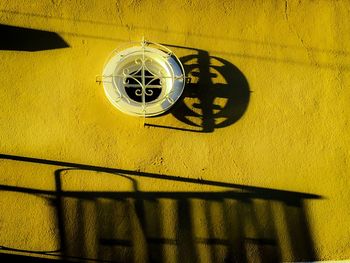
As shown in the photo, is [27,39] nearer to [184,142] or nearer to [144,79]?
[144,79]

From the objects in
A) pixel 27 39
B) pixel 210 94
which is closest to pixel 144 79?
pixel 210 94

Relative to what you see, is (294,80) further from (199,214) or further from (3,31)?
(3,31)

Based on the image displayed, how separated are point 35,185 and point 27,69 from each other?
6.22 feet

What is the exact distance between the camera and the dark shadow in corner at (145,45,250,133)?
326 inches

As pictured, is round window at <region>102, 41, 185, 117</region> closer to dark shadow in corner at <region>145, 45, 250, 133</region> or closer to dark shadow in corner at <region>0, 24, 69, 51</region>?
dark shadow in corner at <region>145, 45, 250, 133</region>

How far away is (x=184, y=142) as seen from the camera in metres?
8.18

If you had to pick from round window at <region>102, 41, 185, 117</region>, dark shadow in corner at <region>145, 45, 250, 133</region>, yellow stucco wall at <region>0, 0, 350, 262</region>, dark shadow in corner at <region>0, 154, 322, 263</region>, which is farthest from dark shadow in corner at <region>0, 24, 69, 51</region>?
dark shadow in corner at <region>145, 45, 250, 133</region>

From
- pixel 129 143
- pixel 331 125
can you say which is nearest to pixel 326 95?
pixel 331 125

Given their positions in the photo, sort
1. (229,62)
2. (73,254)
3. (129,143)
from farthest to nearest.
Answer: (229,62)
(129,143)
(73,254)

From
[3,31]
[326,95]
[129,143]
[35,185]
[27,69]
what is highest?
[3,31]

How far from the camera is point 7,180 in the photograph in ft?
25.2

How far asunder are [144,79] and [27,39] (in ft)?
6.65

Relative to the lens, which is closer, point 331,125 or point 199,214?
point 199,214

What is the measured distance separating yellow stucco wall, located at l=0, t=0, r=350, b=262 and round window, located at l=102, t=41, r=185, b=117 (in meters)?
0.21
